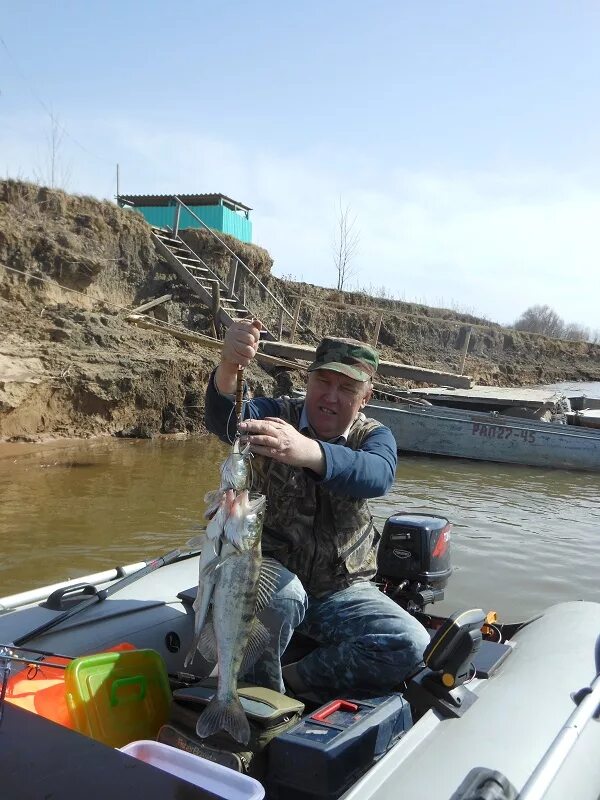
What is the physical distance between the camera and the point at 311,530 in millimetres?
3154

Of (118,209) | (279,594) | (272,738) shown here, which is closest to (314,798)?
(272,738)

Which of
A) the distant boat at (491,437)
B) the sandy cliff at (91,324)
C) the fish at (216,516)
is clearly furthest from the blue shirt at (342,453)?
the distant boat at (491,437)

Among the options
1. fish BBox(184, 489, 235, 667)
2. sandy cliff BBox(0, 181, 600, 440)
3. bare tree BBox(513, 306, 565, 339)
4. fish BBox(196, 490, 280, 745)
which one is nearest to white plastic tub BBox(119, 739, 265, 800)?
fish BBox(196, 490, 280, 745)

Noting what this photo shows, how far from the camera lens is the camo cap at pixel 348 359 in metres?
3.21

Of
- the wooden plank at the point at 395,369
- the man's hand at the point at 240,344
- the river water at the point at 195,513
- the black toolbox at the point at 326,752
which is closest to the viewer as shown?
the black toolbox at the point at 326,752

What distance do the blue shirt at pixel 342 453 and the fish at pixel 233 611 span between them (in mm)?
547

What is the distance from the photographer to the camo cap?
3211mm

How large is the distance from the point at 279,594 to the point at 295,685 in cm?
57

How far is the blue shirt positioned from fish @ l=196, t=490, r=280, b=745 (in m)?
0.55

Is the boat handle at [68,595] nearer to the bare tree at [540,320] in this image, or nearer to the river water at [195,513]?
the river water at [195,513]

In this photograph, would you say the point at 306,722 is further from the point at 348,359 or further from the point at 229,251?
the point at 229,251

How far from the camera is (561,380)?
137ft

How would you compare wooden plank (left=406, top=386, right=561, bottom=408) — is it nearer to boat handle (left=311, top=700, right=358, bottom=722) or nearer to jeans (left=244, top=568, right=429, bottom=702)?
jeans (left=244, top=568, right=429, bottom=702)

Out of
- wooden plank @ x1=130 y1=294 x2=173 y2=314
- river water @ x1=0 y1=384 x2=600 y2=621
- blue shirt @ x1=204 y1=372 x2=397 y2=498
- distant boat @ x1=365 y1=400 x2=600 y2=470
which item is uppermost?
wooden plank @ x1=130 y1=294 x2=173 y2=314
